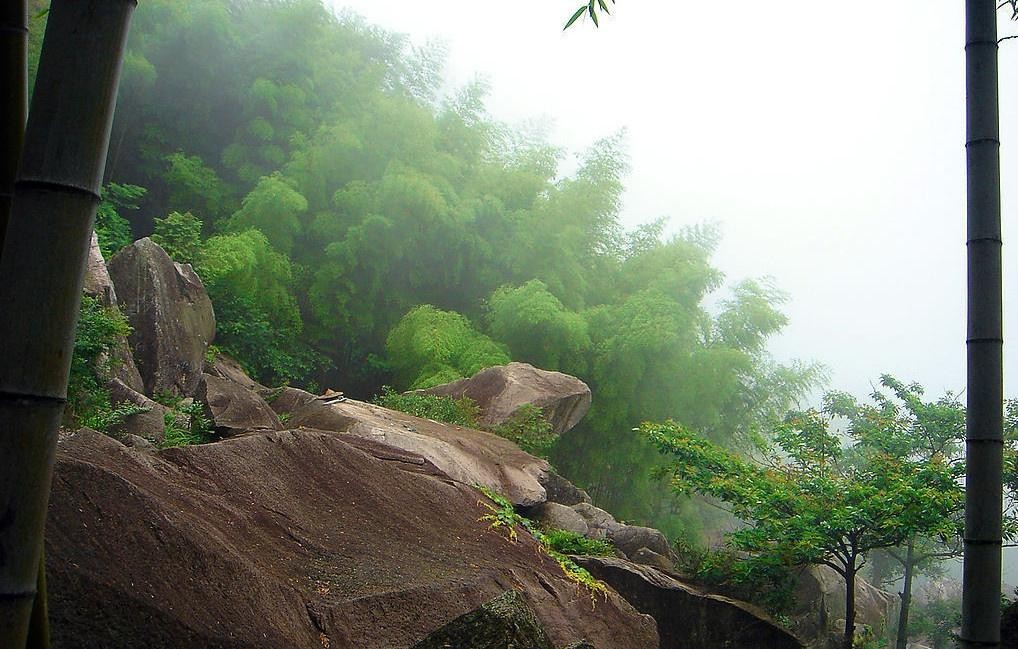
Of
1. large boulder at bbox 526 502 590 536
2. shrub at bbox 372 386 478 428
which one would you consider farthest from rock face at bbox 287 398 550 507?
shrub at bbox 372 386 478 428

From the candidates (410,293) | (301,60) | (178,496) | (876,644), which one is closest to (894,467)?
(876,644)

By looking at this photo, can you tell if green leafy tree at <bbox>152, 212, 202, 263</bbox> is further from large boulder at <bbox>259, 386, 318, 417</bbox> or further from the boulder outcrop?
the boulder outcrop

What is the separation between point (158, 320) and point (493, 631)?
195 inches

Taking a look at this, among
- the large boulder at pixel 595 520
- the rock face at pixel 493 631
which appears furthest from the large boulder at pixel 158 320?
the rock face at pixel 493 631

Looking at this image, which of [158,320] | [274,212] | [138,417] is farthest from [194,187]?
[138,417]

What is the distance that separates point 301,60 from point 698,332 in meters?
6.51

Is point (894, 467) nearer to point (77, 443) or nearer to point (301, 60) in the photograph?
point (77, 443)

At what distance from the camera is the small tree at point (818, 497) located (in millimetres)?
5578

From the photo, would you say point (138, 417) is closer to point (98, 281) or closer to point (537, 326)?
point (98, 281)

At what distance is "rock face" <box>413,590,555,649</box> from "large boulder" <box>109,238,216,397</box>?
4.60 m

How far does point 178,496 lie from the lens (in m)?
3.13

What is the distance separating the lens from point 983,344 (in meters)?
1.68

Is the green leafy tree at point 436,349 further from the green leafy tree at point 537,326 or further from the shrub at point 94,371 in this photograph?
the shrub at point 94,371

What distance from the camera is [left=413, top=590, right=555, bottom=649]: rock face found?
2324 mm
